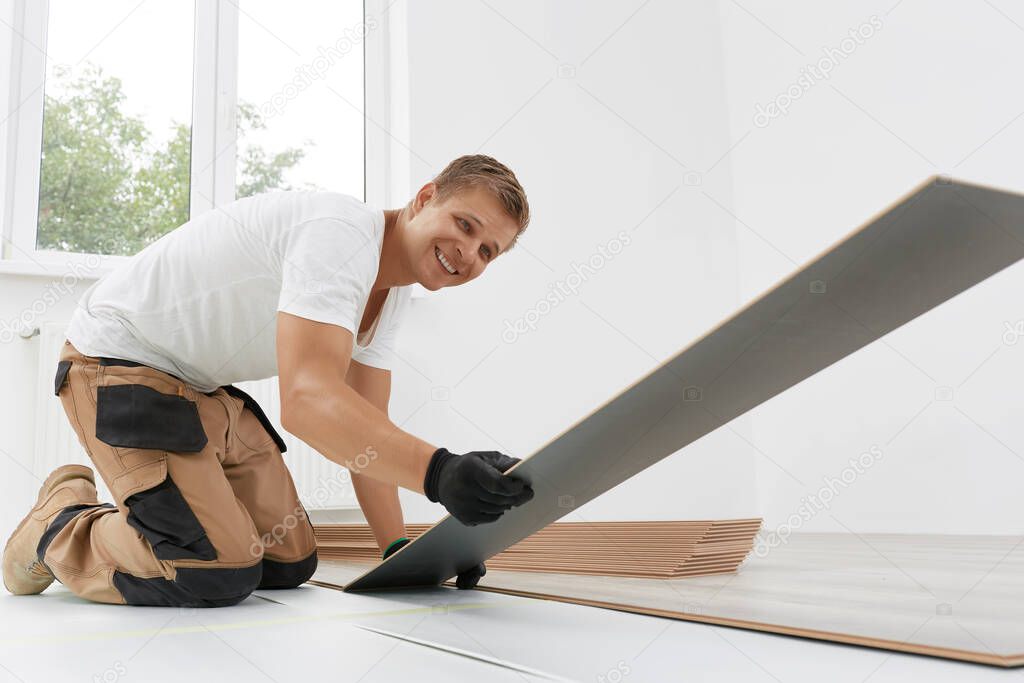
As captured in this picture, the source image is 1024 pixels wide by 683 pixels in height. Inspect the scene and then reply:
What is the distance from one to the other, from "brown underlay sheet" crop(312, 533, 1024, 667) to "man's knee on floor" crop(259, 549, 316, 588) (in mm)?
73

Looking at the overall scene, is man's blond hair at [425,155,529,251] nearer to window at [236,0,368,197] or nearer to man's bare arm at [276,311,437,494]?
man's bare arm at [276,311,437,494]

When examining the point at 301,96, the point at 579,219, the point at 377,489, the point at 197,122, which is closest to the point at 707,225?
the point at 579,219

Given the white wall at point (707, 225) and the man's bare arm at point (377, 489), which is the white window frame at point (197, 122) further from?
the man's bare arm at point (377, 489)

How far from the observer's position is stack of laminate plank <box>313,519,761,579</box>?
5.94 ft

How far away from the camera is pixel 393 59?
4086 millimetres

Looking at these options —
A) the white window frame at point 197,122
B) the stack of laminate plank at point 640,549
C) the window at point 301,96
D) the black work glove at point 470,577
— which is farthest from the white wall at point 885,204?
the black work glove at point 470,577

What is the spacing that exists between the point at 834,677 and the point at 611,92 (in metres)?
4.02

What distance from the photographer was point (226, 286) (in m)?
1.61

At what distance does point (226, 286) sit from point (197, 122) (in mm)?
2328

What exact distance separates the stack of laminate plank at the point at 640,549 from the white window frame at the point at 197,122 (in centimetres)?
213

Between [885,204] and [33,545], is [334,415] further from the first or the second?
[885,204]

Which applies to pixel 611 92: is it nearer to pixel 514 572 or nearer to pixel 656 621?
pixel 514 572

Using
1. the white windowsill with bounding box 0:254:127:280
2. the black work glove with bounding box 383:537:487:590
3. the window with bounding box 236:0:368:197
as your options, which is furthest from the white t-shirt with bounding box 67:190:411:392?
the window with bounding box 236:0:368:197

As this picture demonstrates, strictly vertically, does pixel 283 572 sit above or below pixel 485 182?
below
